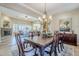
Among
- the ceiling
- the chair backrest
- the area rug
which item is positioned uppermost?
the ceiling

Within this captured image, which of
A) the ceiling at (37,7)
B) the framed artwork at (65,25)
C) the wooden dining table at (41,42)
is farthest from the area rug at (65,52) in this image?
the ceiling at (37,7)

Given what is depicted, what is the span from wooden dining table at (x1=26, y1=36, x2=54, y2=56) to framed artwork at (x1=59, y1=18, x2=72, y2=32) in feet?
1.14

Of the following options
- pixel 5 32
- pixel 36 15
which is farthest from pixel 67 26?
pixel 5 32

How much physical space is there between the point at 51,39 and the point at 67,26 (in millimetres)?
453

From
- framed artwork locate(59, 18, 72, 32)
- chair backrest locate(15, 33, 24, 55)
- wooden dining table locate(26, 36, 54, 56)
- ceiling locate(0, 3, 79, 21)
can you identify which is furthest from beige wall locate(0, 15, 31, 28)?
framed artwork locate(59, 18, 72, 32)

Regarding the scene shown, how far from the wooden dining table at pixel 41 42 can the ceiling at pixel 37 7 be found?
1.64 ft

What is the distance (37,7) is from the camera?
2275 millimetres

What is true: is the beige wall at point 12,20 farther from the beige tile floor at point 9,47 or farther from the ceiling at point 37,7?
the beige tile floor at point 9,47

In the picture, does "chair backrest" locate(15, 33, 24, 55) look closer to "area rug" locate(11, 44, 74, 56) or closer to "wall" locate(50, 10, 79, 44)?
"area rug" locate(11, 44, 74, 56)

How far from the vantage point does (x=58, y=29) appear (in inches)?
90.3

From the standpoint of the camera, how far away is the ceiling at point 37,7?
2.22 m

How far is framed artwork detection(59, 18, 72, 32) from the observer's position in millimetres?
2266

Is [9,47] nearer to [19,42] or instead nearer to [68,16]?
[19,42]

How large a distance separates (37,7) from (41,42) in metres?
0.76
